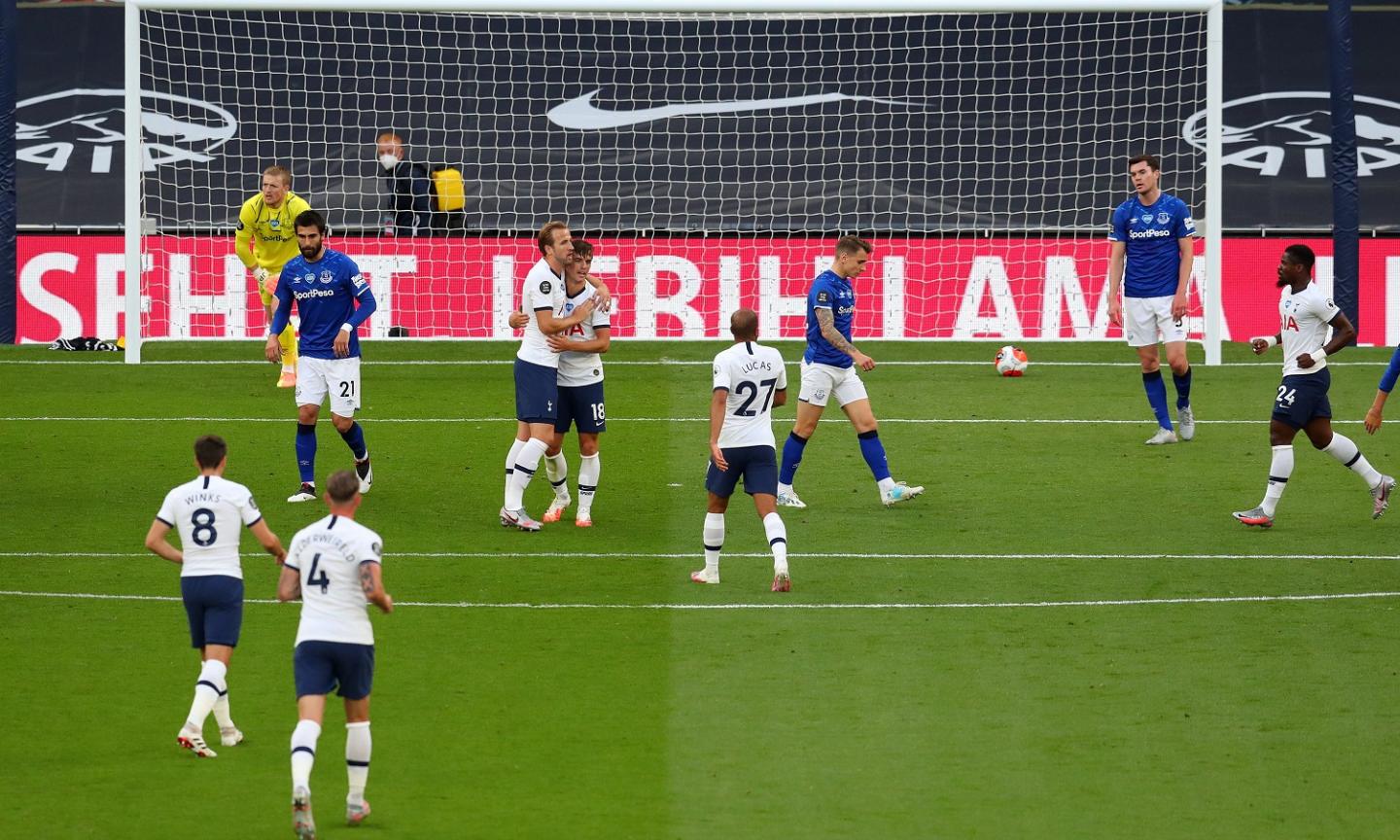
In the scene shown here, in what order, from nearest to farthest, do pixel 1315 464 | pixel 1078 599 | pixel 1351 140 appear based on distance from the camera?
1. pixel 1078 599
2. pixel 1315 464
3. pixel 1351 140

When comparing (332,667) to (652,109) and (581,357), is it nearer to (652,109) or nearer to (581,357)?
(581,357)

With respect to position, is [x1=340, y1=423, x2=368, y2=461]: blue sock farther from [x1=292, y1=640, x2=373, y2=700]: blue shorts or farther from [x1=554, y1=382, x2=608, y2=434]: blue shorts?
[x1=292, y1=640, x2=373, y2=700]: blue shorts

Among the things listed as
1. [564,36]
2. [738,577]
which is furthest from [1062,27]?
[738,577]

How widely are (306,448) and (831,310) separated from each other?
165 inches

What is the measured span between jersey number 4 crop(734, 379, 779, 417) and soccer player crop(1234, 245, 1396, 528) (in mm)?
3737

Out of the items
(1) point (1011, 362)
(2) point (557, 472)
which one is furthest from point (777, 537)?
(1) point (1011, 362)

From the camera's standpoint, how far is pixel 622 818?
774cm

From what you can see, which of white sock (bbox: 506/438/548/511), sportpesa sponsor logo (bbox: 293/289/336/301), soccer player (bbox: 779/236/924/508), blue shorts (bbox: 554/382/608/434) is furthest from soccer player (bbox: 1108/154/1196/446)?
sportpesa sponsor logo (bbox: 293/289/336/301)

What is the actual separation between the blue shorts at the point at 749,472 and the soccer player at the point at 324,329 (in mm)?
3686

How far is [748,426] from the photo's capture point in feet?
37.0

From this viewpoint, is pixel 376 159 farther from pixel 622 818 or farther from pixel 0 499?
pixel 622 818

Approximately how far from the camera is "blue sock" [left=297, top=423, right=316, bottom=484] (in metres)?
14.1

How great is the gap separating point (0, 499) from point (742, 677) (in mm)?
7349

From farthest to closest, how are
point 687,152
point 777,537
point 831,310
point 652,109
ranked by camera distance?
1. point 652,109
2. point 687,152
3. point 831,310
4. point 777,537
